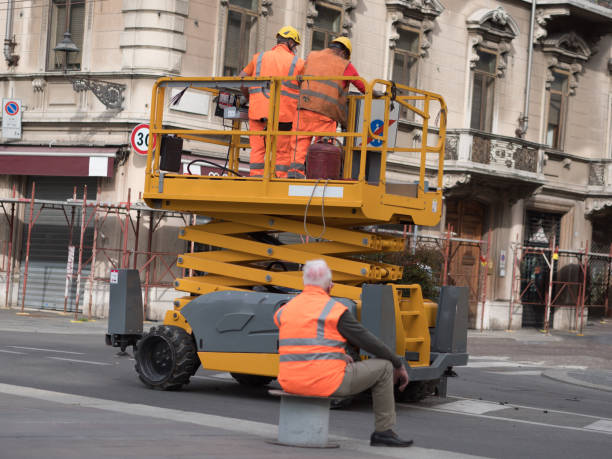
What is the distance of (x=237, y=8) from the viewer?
973 inches

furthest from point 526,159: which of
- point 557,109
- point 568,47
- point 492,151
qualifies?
point 568,47

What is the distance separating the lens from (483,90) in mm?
30531

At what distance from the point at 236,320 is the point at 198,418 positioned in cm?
202

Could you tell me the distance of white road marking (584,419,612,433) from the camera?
1076 cm

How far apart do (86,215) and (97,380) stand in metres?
12.3

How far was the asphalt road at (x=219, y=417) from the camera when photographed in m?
7.45

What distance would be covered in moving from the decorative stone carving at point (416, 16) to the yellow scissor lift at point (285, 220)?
16.6 meters

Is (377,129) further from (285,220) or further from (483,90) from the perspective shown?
(483,90)

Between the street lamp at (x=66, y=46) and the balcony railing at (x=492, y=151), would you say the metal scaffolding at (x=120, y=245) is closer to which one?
the street lamp at (x=66, y=46)

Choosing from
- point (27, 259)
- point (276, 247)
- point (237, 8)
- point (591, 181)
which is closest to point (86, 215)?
point (27, 259)

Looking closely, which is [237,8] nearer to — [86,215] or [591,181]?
[86,215]

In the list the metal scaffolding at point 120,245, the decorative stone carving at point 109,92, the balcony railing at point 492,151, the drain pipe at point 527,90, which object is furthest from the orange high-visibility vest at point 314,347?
the drain pipe at point 527,90

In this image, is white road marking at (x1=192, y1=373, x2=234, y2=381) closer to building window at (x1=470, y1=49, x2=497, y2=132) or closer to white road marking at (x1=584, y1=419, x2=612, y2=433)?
white road marking at (x1=584, y1=419, x2=612, y2=433)

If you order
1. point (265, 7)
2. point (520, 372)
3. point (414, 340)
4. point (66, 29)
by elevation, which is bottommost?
point (520, 372)
